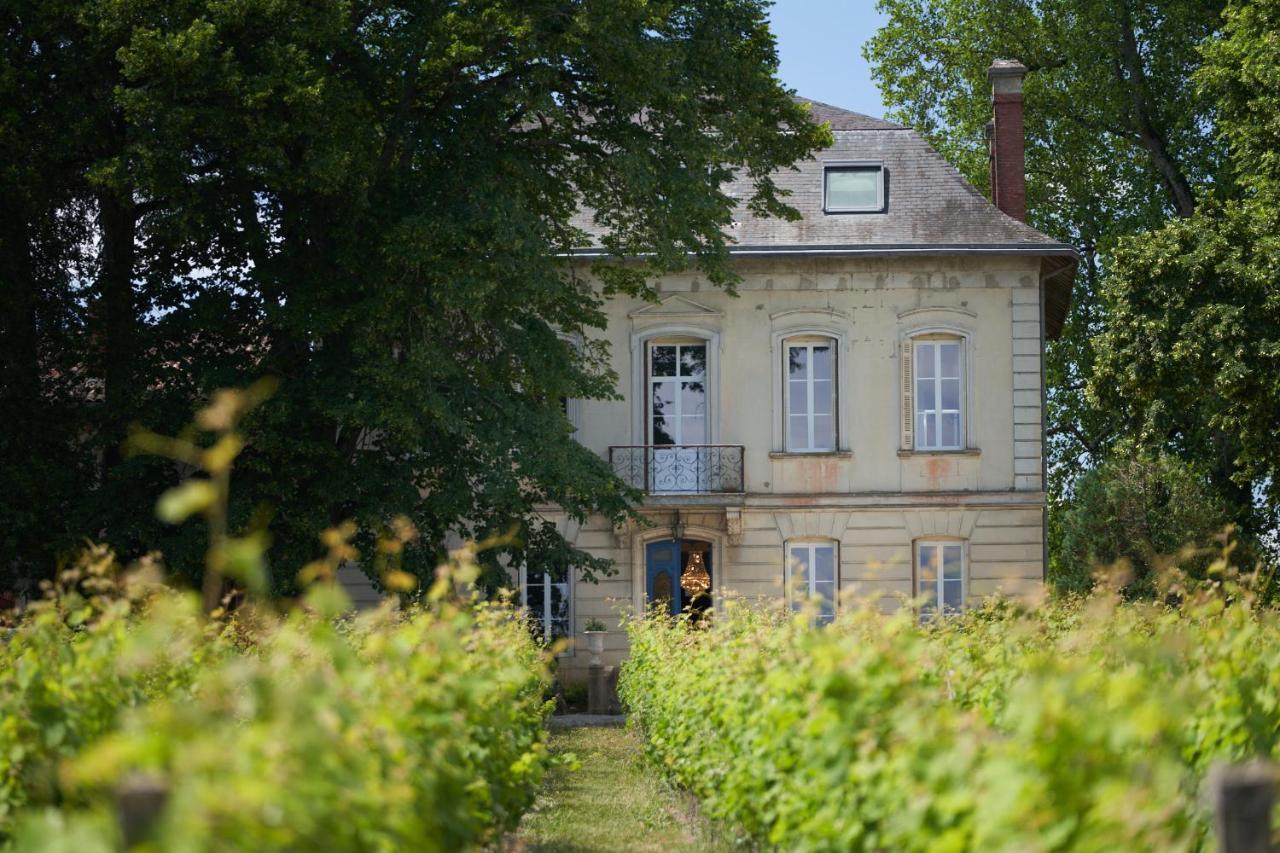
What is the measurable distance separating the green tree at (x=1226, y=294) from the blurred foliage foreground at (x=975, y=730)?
500 inches

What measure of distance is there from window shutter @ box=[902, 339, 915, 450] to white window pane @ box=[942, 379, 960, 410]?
0.48 meters

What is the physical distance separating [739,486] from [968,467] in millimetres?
3411

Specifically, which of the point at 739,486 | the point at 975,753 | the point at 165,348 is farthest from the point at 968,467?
the point at 975,753

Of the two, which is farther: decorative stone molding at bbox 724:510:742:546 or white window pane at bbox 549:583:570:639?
white window pane at bbox 549:583:570:639

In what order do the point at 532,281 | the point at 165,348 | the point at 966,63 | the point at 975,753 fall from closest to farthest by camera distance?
the point at 975,753
the point at 532,281
the point at 165,348
the point at 966,63

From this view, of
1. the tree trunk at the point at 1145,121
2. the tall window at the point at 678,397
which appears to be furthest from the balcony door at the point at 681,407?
the tree trunk at the point at 1145,121

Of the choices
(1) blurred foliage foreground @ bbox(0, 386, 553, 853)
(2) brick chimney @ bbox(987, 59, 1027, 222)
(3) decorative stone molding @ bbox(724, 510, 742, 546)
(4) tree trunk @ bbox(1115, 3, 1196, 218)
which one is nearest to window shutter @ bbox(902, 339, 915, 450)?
(3) decorative stone molding @ bbox(724, 510, 742, 546)

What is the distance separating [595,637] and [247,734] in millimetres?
20385

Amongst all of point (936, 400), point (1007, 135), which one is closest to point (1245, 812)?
point (936, 400)

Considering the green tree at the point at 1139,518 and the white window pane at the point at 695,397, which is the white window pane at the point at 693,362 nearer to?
the white window pane at the point at 695,397

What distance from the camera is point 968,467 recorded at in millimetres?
25094

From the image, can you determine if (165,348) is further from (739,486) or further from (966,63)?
(966,63)

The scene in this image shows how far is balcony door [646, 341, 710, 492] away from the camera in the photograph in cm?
2503

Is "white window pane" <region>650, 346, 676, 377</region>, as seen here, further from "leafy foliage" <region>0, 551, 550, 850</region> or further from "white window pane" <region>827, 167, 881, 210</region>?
"leafy foliage" <region>0, 551, 550, 850</region>
